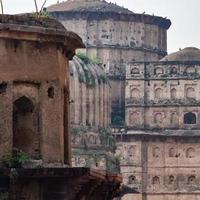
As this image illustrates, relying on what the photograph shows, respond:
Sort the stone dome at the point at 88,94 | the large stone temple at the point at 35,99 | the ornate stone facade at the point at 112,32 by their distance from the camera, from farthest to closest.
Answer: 1. the ornate stone facade at the point at 112,32
2. the stone dome at the point at 88,94
3. the large stone temple at the point at 35,99

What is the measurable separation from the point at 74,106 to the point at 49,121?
61191mm

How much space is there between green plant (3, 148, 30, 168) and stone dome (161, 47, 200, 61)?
3096 inches

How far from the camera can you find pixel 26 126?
920 inches

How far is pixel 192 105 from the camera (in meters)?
100

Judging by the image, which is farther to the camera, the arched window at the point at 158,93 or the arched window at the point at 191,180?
the arched window at the point at 158,93

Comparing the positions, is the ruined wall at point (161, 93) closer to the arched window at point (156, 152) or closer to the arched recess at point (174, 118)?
the arched recess at point (174, 118)

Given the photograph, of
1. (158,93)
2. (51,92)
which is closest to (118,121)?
(158,93)

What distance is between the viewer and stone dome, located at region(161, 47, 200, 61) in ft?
332

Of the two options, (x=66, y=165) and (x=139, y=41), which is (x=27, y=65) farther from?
(x=139, y=41)

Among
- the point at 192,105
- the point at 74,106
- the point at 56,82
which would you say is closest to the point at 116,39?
the point at 192,105

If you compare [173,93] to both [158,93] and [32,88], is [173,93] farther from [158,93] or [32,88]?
[32,88]

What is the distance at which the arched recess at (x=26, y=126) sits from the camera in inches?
912

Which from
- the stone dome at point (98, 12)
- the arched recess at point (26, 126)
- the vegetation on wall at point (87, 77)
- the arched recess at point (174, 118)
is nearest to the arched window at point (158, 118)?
the arched recess at point (174, 118)

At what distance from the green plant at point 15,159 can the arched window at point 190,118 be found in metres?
77.1
